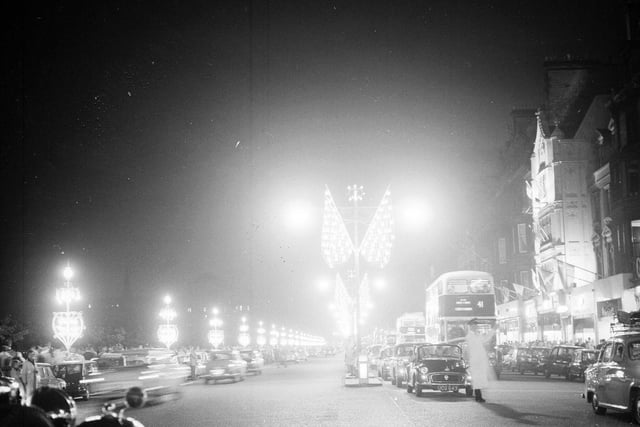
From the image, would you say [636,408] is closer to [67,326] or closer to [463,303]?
[463,303]

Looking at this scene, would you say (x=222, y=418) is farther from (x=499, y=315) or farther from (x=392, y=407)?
(x=499, y=315)

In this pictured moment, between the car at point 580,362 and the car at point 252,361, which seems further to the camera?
the car at point 252,361

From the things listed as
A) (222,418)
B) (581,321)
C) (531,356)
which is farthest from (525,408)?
(581,321)

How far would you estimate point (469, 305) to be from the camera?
39.2 metres

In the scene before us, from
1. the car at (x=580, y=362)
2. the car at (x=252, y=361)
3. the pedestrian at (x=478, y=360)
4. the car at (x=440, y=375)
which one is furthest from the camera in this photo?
the car at (x=252, y=361)

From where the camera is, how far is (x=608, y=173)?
49.8m

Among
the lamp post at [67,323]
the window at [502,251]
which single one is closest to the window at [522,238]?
the window at [502,251]

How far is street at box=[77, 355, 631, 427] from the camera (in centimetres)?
1727

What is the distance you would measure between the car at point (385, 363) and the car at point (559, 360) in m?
8.36

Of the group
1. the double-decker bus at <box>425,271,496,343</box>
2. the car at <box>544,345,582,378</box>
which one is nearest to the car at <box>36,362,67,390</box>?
the double-decker bus at <box>425,271,496,343</box>

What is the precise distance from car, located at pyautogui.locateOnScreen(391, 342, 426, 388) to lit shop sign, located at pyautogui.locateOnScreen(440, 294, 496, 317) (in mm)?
5931

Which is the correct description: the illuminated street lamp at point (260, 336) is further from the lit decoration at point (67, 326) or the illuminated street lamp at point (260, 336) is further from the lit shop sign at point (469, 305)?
the lit shop sign at point (469, 305)

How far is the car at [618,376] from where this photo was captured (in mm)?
16469

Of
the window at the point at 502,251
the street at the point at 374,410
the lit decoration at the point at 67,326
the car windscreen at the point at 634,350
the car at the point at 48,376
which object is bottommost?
the street at the point at 374,410
